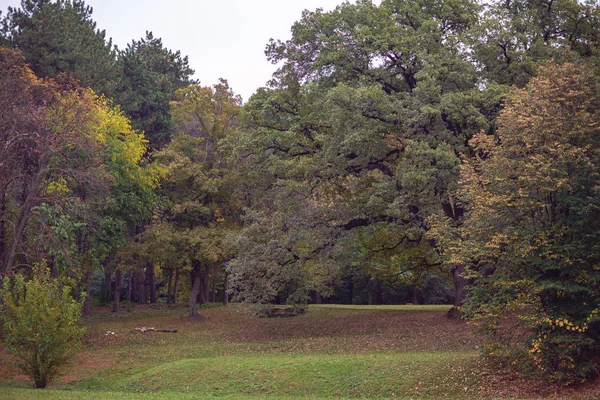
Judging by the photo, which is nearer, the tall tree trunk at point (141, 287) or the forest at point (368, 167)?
the forest at point (368, 167)

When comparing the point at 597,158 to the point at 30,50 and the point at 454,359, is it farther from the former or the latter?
the point at 30,50

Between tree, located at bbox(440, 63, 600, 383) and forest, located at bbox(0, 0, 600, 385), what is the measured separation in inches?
2.2

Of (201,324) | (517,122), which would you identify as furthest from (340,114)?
(201,324)

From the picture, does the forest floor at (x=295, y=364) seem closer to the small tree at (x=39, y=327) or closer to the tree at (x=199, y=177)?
the small tree at (x=39, y=327)

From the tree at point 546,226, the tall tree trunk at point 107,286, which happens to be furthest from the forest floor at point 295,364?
the tall tree trunk at point 107,286

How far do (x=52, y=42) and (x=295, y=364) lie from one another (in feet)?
77.2

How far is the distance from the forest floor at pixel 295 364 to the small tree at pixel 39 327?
0.80 m

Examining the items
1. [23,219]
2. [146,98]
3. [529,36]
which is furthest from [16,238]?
[146,98]

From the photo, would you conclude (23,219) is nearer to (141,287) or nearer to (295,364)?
(295,364)

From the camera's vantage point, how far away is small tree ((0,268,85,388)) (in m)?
15.5

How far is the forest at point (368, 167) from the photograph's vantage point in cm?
1389

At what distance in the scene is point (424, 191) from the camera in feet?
68.1

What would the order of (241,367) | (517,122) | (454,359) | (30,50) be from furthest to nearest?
(30,50)
(241,367)
(454,359)
(517,122)

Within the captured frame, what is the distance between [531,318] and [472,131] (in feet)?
33.7
